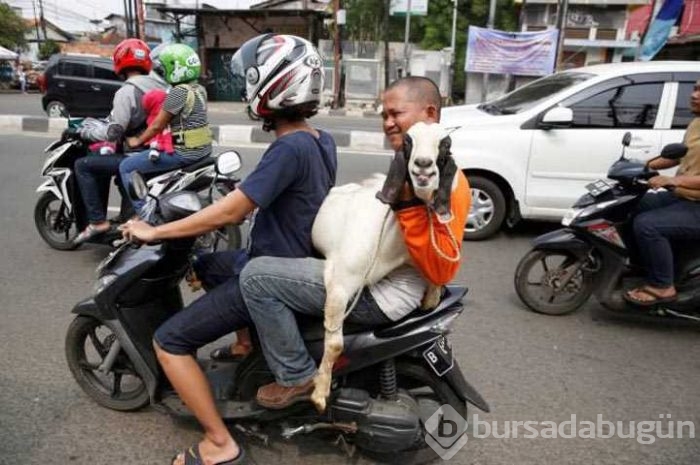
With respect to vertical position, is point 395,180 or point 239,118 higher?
point 395,180

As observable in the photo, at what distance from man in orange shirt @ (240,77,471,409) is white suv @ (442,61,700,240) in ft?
10.4

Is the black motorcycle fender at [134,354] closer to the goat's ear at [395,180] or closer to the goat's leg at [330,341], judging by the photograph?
the goat's leg at [330,341]

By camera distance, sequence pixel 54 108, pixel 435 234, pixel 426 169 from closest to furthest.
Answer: pixel 426 169 → pixel 435 234 → pixel 54 108

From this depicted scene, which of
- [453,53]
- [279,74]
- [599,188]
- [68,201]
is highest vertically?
[453,53]

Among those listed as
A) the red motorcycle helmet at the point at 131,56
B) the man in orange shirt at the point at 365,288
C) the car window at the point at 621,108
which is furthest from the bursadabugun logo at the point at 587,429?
the red motorcycle helmet at the point at 131,56

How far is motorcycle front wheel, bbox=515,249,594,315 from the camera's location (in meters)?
3.65

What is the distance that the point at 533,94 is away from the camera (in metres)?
5.30

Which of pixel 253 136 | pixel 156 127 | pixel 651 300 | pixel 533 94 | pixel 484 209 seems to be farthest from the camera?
pixel 253 136

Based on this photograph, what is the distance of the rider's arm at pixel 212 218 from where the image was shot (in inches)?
73.9

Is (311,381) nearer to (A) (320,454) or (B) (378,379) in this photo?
(B) (378,379)

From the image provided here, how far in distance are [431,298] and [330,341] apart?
0.40m

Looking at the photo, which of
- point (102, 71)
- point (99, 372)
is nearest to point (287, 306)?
point (99, 372)

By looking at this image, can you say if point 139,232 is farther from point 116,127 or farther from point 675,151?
point 675,151

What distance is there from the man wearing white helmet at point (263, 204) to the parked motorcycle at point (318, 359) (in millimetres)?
133
